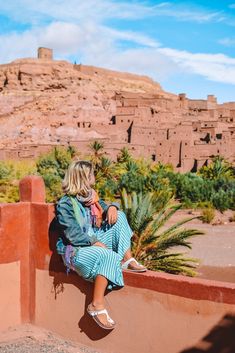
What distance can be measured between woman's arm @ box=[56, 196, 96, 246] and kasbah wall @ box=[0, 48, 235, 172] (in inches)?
1178

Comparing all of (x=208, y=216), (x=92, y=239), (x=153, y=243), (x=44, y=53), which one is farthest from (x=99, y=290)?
(x=44, y=53)

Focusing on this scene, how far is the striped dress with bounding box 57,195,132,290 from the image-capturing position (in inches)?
145

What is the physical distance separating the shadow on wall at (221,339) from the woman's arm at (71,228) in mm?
1093

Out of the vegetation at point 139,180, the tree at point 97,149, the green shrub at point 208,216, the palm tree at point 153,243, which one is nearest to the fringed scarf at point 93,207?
the palm tree at point 153,243

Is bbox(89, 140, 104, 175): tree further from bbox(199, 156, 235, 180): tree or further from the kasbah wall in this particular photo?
bbox(199, 156, 235, 180): tree

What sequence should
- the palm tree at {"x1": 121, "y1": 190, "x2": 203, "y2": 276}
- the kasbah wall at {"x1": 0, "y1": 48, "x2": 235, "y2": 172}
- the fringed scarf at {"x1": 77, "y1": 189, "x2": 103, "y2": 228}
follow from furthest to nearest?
the kasbah wall at {"x1": 0, "y1": 48, "x2": 235, "y2": 172}, the palm tree at {"x1": 121, "y1": 190, "x2": 203, "y2": 276}, the fringed scarf at {"x1": 77, "y1": 189, "x2": 103, "y2": 228}

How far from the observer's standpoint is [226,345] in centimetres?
332

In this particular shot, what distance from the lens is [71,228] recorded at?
12.3ft

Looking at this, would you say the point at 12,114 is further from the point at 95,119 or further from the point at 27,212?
the point at 27,212

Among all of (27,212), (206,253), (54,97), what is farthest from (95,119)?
(27,212)

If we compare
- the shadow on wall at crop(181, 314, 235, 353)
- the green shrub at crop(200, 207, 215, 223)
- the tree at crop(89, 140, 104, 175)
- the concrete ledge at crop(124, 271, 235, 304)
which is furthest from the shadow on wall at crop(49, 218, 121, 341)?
the tree at crop(89, 140, 104, 175)

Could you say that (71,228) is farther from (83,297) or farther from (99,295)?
(83,297)

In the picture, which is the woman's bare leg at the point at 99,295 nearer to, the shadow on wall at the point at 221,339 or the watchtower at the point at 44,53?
the shadow on wall at the point at 221,339

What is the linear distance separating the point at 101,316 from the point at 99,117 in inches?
1614
